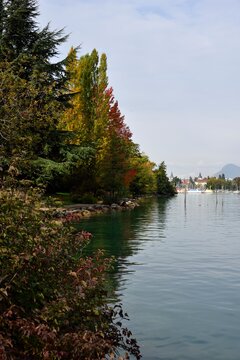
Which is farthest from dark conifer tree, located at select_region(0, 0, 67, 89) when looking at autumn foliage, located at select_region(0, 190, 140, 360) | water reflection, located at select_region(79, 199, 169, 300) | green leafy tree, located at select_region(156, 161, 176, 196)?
green leafy tree, located at select_region(156, 161, 176, 196)

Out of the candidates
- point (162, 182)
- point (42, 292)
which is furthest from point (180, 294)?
point (162, 182)

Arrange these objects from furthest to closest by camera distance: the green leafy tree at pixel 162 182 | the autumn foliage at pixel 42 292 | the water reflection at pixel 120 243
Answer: the green leafy tree at pixel 162 182, the water reflection at pixel 120 243, the autumn foliage at pixel 42 292

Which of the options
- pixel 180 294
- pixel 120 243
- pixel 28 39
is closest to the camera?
pixel 180 294

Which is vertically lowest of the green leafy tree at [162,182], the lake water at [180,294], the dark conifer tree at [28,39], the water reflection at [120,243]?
the lake water at [180,294]

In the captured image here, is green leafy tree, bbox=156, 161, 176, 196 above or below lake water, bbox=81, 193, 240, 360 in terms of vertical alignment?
above

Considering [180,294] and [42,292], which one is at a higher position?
[42,292]

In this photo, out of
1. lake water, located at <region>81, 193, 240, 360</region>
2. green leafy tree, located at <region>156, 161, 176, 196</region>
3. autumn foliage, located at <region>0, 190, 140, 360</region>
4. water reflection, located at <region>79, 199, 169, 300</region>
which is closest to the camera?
autumn foliage, located at <region>0, 190, 140, 360</region>

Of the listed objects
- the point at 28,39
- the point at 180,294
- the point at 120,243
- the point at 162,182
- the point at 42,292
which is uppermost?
the point at 28,39

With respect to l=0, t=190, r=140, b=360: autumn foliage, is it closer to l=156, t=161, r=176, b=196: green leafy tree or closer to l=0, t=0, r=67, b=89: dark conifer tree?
l=0, t=0, r=67, b=89: dark conifer tree

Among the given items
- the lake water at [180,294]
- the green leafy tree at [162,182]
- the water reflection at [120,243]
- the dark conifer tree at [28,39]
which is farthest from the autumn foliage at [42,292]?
the green leafy tree at [162,182]

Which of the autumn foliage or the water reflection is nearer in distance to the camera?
the autumn foliage

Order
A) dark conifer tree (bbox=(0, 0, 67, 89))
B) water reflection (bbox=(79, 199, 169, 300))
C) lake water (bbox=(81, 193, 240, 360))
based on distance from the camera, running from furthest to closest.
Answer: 1. dark conifer tree (bbox=(0, 0, 67, 89))
2. water reflection (bbox=(79, 199, 169, 300))
3. lake water (bbox=(81, 193, 240, 360))

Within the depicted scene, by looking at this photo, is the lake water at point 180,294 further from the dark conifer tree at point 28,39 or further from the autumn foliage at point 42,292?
the dark conifer tree at point 28,39

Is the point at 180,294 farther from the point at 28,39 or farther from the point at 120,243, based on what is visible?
the point at 28,39
